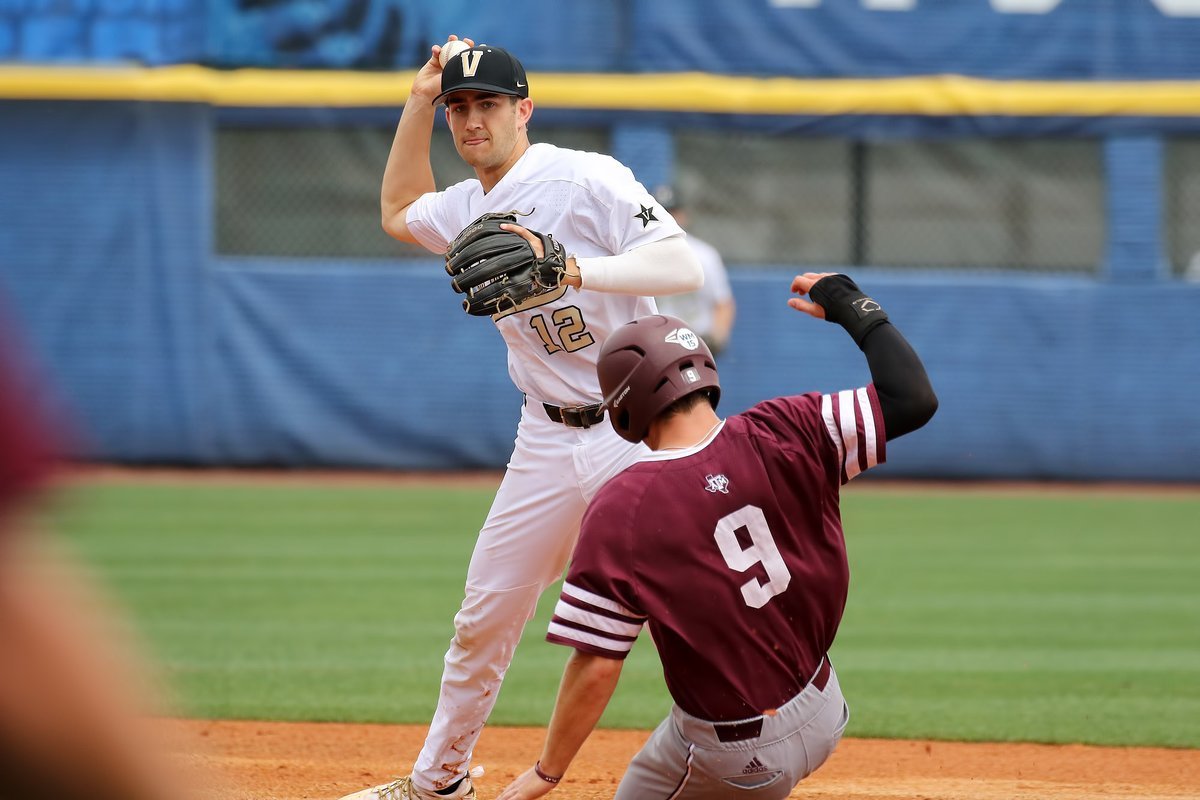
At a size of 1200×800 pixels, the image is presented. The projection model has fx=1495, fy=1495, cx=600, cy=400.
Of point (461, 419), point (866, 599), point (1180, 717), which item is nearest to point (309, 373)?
point (461, 419)

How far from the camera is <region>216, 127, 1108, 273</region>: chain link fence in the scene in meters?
12.8

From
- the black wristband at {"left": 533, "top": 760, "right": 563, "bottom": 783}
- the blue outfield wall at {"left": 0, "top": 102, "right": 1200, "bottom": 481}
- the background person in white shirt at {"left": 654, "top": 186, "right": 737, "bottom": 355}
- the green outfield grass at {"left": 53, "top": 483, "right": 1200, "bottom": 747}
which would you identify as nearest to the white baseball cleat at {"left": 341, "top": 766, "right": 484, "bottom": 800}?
the black wristband at {"left": 533, "top": 760, "right": 563, "bottom": 783}

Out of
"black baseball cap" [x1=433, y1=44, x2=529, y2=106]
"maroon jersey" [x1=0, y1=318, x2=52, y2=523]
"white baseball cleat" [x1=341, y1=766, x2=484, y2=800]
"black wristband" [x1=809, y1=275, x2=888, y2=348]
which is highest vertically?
"maroon jersey" [x1=0, y1=318, x2=52, y2=523]

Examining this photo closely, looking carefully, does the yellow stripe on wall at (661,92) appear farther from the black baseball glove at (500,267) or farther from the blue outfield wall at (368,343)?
the black baseball glove at (500,267)

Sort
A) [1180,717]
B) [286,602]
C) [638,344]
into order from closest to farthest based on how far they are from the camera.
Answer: [638,344], [1180,717], [286,602]

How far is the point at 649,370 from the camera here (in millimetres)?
2848

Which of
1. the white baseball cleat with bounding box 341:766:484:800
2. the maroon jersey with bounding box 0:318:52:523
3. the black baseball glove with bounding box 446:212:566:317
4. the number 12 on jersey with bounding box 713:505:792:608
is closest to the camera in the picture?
the maroon jersey with bounding box 0:318:52:523

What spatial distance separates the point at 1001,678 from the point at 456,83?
142 inches

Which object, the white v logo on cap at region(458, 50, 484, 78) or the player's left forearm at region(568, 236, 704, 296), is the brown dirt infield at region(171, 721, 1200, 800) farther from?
the white v logo on cap at region(458, 50, 484, 78)

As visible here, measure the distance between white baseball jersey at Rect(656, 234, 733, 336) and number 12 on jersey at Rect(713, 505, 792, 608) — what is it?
7455mm

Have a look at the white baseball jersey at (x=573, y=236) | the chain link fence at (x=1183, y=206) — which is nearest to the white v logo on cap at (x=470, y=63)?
the white baseball jersey at (x=573, y=236)

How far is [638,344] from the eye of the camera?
2.88m

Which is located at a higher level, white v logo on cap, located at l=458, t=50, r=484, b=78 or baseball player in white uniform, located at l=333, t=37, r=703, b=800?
white v logo on cap, located at l=458, t=50, r=484, b=78

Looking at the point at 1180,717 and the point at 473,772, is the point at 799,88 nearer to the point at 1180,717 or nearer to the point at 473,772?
the point at 1180,717
